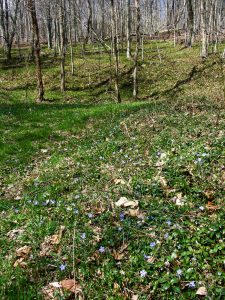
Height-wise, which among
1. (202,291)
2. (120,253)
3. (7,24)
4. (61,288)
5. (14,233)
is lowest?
(14,233)

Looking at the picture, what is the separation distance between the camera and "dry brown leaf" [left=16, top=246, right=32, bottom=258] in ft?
17.8

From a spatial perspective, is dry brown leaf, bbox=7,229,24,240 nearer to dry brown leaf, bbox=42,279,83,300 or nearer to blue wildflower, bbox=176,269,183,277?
dry brown leaf, bbox=42,279,83,300

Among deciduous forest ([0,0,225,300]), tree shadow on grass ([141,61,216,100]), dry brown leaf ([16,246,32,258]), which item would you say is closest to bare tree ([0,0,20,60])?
tree shadow on grass ([141,61,216,100])

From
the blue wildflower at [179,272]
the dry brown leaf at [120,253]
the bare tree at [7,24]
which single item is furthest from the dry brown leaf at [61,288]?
the bare tree at [7,24]

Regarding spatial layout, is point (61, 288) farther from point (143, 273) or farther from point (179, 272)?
point (179, 272)

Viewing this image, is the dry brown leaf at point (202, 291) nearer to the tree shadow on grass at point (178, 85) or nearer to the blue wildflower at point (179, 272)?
the blue wildflower at point (179, 272)

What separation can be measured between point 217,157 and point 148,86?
2782 cm

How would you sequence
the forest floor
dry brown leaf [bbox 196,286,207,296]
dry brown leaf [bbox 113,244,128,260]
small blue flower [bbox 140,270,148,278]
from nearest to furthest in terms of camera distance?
1. dry brown leaf [bbox 196,286,207,296]
2. small blue flower [bbox 140,270,148,278]
3. the forest floor
4. dry brown leaf [bbox 113,244,128,260]

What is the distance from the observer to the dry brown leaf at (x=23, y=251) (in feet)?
17.8

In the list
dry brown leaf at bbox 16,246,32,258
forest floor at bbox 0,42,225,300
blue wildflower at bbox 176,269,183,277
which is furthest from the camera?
dry brown leaf at bbox 16,246,32,258

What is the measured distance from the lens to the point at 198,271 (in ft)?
13.9

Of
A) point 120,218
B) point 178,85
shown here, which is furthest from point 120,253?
point 178,85

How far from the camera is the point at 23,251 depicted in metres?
5.46

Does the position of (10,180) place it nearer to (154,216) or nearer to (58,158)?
(58,158)
